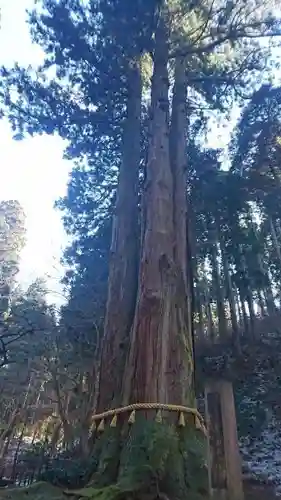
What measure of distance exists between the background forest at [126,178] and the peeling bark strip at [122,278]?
0.8 inches

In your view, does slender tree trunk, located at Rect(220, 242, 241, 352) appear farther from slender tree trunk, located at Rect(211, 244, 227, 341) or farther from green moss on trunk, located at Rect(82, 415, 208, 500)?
green moss on trunk, located at Rect(82, 415, 208, 500)

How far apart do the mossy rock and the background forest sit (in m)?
0.41

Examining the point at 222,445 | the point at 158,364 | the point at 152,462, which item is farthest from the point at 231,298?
the point at 152,462

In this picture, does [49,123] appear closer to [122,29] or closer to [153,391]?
[122,29]

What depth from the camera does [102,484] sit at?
276cm

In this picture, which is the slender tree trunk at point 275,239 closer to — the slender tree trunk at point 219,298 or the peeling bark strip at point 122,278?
the slender tree trunk at point 219,298

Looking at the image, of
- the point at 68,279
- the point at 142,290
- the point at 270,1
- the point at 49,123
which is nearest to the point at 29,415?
the point at 68,279

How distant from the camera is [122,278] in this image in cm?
421

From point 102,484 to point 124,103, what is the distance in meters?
5.72

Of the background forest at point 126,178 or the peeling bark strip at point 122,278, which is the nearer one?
the peeling bark strip at point 122,278

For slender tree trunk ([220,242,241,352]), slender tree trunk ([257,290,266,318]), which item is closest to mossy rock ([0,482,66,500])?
slender tree trunk ([220,242,241,352])

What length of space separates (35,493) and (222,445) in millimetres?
1516

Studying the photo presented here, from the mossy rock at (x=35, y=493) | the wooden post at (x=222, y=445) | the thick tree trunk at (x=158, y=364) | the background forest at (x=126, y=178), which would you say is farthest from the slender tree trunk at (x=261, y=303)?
the mossy rock at (x=35, y=493)

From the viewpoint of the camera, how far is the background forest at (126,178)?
5.84m
